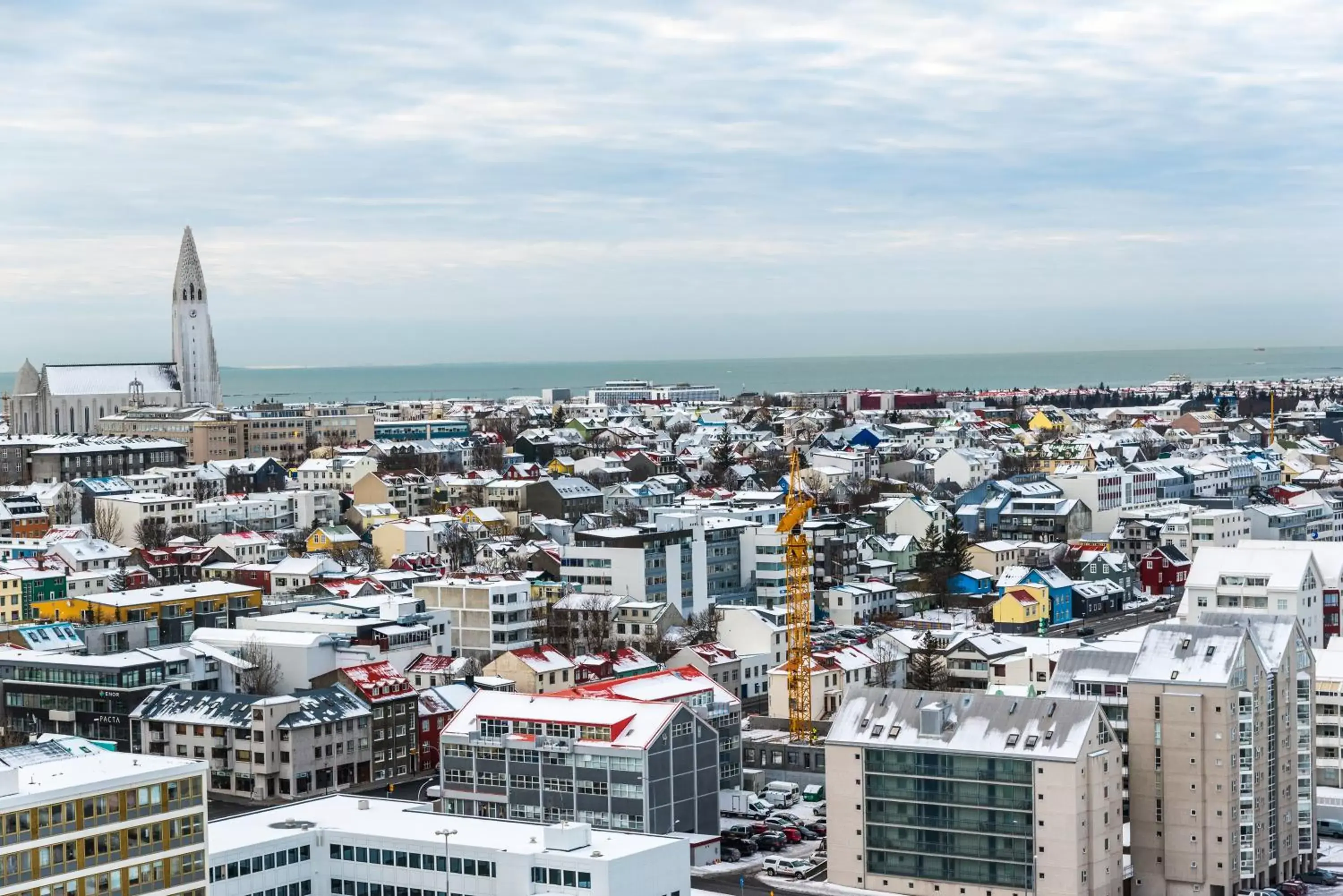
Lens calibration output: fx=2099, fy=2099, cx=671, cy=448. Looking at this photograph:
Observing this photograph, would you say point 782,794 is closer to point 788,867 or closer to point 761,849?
point 761,849

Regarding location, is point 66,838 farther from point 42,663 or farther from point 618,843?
point 42,663

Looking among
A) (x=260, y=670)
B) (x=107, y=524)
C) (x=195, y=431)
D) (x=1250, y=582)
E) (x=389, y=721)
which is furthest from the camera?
(x=195, y=431)

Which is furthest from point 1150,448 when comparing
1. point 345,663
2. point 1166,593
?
point 345,663

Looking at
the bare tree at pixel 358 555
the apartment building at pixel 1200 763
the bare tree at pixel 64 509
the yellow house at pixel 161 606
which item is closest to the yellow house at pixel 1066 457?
the bare tree at pixel 358 555

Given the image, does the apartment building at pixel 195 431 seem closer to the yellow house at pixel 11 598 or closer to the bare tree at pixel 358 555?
the bare tree at pixel 358 555

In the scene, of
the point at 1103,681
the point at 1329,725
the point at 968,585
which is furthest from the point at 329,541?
the point at 1103,681

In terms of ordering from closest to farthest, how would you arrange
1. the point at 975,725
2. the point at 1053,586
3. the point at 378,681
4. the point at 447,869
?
1. the point at 447,869
2. the point at 975,725
3. the point at 378,681
4. the point at 1053,586
